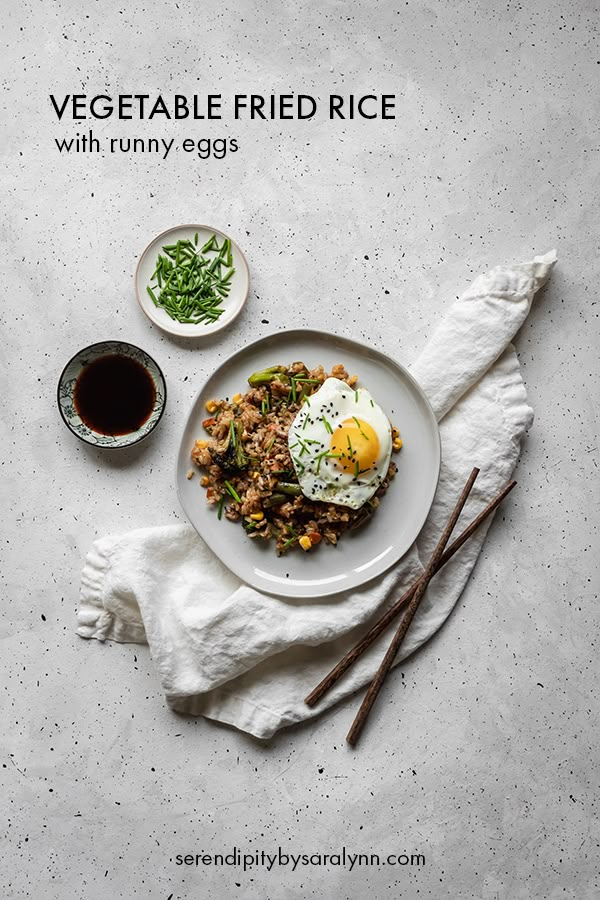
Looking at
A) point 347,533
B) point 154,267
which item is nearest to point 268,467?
point 347,533

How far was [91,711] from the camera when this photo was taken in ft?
11.0

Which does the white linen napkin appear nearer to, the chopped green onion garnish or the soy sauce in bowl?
the chopped green onion garnish

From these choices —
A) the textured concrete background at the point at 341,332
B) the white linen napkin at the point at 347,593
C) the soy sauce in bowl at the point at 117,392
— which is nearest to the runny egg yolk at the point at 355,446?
the white linen napkin at the point at 347,593

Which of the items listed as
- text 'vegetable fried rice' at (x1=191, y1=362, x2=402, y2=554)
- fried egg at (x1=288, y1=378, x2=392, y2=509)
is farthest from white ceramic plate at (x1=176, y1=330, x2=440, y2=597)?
fried egg at (x1=288, y1=378, x2=392, y2=509)

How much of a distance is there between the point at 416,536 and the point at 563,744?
104 centimetres

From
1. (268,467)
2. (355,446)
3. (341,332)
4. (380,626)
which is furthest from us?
(341,332)

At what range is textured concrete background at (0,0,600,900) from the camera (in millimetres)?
3324

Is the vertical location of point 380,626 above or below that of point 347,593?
below

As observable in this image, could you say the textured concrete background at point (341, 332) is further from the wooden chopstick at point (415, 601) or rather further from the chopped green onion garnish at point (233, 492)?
the chopped green onion garnish at point (233, 492)

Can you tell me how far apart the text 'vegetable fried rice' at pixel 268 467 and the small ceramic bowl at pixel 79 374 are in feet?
0.69

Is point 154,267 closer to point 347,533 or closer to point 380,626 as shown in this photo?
point 347,533

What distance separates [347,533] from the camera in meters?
3.23

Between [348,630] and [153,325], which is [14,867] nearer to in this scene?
[348,630]

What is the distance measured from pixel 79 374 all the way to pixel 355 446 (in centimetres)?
110
